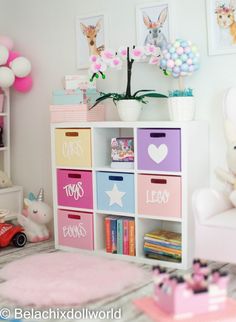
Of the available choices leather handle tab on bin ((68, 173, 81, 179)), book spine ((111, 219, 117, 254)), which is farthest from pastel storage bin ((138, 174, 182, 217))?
leather handle tab on bin ((68, 173, 81, 179))

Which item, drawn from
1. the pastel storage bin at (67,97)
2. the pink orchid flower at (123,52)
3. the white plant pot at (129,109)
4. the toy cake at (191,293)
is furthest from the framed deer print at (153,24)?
the toy cake at (191,293)

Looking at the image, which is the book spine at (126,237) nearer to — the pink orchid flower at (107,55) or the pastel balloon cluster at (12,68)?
the pink orchid flower at (107,55)

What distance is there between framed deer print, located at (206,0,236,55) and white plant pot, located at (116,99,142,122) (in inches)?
22.7

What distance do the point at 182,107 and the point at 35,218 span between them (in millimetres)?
1428

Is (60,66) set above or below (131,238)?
above

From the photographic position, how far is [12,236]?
11.9ft

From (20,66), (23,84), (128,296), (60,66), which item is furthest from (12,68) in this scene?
(128,296)

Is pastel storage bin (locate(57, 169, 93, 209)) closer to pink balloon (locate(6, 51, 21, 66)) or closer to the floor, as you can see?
the floor

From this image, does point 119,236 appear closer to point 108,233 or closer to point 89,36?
point 108,233

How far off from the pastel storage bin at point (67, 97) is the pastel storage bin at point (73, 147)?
0.67 feet

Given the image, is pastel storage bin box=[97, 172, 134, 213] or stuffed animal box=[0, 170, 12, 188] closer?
pastel storage bin box=[97, 172, 134, 213]

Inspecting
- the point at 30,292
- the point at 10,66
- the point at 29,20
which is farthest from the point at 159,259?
the point at 29,20

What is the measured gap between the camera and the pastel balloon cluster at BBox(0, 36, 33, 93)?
3793 millimetres

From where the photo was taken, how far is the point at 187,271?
3.06m
